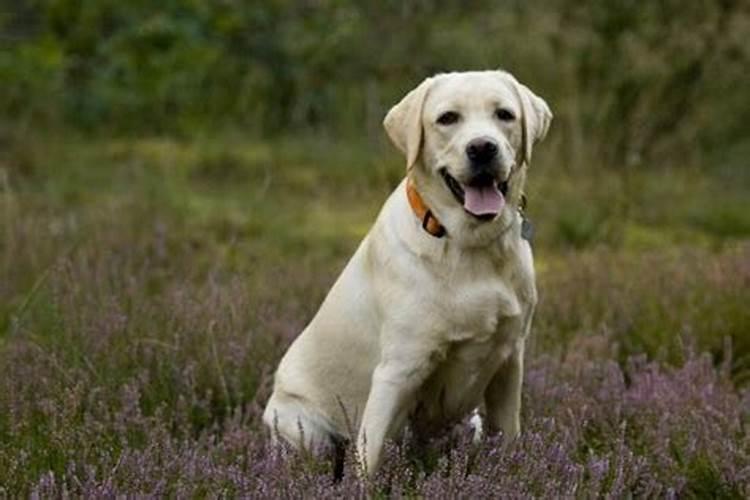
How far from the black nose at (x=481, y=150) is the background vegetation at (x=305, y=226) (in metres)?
0.77

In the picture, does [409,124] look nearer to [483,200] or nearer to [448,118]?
[448,118]

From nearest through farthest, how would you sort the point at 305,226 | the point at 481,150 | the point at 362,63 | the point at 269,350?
1. the point at 481,150
2. the point at 269,350
3. the point at 305,226
4. the point at 362,63

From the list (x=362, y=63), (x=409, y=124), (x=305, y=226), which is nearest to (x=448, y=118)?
(x=409, y=124)

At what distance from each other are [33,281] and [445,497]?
3142 millimetres

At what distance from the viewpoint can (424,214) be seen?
380 cm

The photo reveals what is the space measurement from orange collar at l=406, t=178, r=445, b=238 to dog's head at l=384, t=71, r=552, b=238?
0.07 feet

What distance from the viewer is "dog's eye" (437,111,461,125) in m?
3.75

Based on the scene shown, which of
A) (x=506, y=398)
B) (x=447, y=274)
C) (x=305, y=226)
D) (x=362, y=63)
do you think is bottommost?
(x=305, y=226)

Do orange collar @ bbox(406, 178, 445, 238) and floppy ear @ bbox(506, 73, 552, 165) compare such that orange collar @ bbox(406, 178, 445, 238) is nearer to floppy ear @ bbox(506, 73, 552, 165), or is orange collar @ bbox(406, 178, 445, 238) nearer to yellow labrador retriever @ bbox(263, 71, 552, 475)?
yellow labrador retriever @ bbox(263, 71, 552, 475)

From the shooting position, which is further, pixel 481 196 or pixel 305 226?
pixel 305 226

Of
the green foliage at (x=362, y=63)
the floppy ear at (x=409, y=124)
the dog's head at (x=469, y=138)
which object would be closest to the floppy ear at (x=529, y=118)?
the dog's head at (x=469, y=138)

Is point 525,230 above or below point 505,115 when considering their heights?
below

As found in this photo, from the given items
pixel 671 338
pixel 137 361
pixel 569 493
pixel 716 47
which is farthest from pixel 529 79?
pixel 569 493

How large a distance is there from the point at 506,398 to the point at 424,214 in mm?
601
